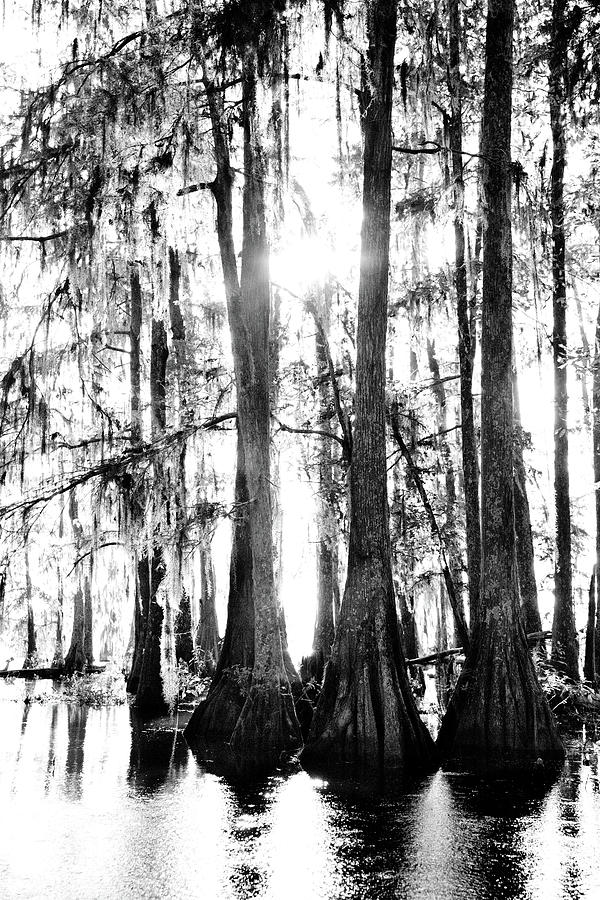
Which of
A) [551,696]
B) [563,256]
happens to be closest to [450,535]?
[551,696]

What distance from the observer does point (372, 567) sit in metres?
8.83

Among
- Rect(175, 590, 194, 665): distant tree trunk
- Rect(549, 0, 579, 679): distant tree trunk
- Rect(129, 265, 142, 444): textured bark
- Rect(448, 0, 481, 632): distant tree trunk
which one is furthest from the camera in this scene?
Rect(129, 265, 142, 444): textured bark

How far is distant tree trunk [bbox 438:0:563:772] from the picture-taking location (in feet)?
27.0

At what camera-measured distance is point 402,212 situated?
1204cm

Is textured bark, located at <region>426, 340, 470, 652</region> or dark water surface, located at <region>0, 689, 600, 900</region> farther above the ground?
textured bark, located at <region>426, 340, 470, 652</region>

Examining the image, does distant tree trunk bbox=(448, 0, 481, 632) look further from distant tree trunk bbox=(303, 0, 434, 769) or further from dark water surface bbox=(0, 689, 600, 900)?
dark water surface bbox=(0, 689, 600, 900)

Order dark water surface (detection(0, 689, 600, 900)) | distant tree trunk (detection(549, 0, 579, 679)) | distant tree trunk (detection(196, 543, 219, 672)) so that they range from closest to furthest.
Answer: dark water surface (detection(0, 689, 600, 900)), distant tree trunk (detection(549, 0, 579, 679)), distant tree trunk (detection(196, 543, 219, 672))

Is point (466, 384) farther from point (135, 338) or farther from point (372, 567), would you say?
point (135, 338)

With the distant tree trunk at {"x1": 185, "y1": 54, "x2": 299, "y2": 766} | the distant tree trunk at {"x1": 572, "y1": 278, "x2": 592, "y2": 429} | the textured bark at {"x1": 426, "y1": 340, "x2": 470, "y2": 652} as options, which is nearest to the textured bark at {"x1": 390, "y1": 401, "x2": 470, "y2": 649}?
the textured bark at {"x1": 426, "y1": 340, "x2": 470, "y2": 652}

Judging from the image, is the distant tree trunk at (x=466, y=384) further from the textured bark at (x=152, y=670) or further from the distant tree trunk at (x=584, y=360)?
the textured bark at (x=152, y=670)

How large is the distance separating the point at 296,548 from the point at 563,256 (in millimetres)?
6378

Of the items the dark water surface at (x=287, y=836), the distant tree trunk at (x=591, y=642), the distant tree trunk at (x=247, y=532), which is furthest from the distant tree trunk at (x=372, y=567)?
the distant tree trunk at (x=591, y=642)

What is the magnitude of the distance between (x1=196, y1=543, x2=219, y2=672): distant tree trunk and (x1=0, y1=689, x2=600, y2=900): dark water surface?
801cm

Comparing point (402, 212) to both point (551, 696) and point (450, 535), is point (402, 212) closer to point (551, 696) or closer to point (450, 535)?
point (450, 535)
